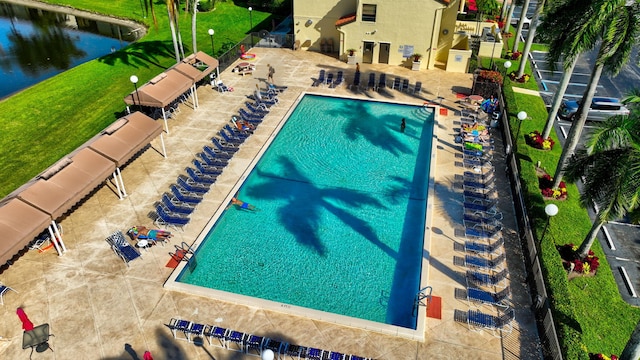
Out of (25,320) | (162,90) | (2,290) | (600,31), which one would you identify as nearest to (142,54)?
(162,90)

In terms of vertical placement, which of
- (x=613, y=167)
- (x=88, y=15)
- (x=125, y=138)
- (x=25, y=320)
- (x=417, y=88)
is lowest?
(x=88, y=15)

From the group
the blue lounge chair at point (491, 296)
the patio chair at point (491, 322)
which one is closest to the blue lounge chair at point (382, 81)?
the blue lounge chair at point (491, 296)

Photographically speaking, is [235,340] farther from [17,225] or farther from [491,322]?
[17,225]

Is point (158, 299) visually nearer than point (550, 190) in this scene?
Yes

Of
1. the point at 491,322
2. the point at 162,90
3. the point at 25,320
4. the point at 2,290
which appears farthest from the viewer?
the point at 162,90

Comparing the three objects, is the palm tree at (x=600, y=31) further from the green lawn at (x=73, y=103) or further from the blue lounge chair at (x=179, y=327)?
the green lawn at (x=73, y=103)

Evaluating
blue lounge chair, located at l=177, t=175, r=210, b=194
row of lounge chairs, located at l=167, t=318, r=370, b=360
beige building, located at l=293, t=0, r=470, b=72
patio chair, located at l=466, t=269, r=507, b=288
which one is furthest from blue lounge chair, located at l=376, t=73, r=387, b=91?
row of lounge chairs, located at l=167, t=318, r=370, b=360

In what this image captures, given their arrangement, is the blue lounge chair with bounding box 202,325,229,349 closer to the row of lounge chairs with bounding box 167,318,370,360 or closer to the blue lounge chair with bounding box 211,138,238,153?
the row of lounge chairs with bounding box 167,318,370,360
